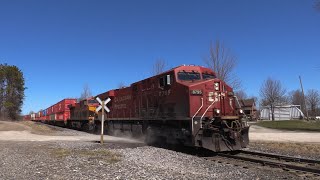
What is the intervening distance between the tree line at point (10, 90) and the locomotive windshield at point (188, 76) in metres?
60.0

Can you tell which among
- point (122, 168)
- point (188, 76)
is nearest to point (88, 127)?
point (188, 76)

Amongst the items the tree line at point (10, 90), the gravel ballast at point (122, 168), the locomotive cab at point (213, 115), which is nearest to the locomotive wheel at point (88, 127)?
the locomotive cab at point (213, 115)

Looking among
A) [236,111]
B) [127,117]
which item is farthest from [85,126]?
[236,111]

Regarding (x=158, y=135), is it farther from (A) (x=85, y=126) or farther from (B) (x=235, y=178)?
(A) (x=85, y=126)

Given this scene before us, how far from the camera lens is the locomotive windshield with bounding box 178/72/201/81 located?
16656 millimetres

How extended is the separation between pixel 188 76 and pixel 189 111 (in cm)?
218

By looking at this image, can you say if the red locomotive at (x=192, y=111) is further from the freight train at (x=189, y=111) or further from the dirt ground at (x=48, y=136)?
the dirt ground at (x=48, y=136)

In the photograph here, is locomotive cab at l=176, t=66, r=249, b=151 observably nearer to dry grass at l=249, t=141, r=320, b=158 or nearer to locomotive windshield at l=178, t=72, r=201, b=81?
locomotive windshield at l=178, t=72, r=201, b=81

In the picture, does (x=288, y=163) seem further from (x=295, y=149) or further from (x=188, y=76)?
(x=188, y=76)

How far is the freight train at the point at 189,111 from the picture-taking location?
14836 mm

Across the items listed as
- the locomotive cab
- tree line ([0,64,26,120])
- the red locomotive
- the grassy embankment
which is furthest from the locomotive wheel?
tree line ([0,64,26,120])

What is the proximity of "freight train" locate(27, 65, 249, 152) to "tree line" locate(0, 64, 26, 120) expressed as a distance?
183 ft

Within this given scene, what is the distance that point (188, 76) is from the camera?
16844mm

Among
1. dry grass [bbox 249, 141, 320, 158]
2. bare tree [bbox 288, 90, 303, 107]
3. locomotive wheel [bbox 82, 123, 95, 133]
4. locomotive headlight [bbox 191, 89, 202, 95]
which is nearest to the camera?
locomotive headlight [bbox 191, 89, 202, 95]
